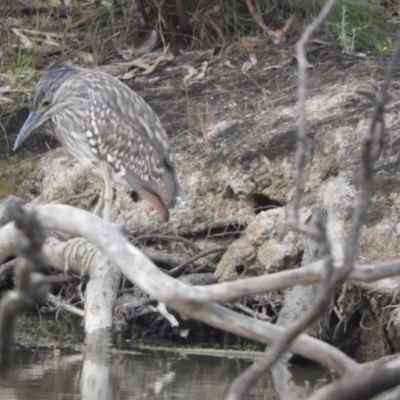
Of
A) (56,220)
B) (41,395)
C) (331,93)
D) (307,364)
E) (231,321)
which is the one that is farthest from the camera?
(331,93)

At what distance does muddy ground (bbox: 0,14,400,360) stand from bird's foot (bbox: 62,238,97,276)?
1.51ft

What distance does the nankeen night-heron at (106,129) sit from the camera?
7664mm

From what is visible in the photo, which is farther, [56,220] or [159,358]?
[159,358]

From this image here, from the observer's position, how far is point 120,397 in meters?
5.24

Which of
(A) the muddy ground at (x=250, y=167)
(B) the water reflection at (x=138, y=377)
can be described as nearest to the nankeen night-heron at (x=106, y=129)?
(A) the muddy ground at (x=250, y=167)

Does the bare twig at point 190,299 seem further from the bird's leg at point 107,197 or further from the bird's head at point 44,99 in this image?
the bird's head at point 44,99

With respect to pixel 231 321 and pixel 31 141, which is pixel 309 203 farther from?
pixel 231 321

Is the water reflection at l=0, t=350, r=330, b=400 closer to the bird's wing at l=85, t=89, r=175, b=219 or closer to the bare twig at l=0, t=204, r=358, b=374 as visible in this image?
the bird's wing at l=85, t=89, r=175, b=219

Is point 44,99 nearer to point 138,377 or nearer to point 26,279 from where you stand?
point 138,377

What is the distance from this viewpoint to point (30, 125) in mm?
7758

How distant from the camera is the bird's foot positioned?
6902 millimetres

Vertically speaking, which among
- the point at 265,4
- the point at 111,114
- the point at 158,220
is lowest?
the point at 158,220

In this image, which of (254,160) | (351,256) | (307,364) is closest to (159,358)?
(307,364)

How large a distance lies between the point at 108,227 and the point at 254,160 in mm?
5367
